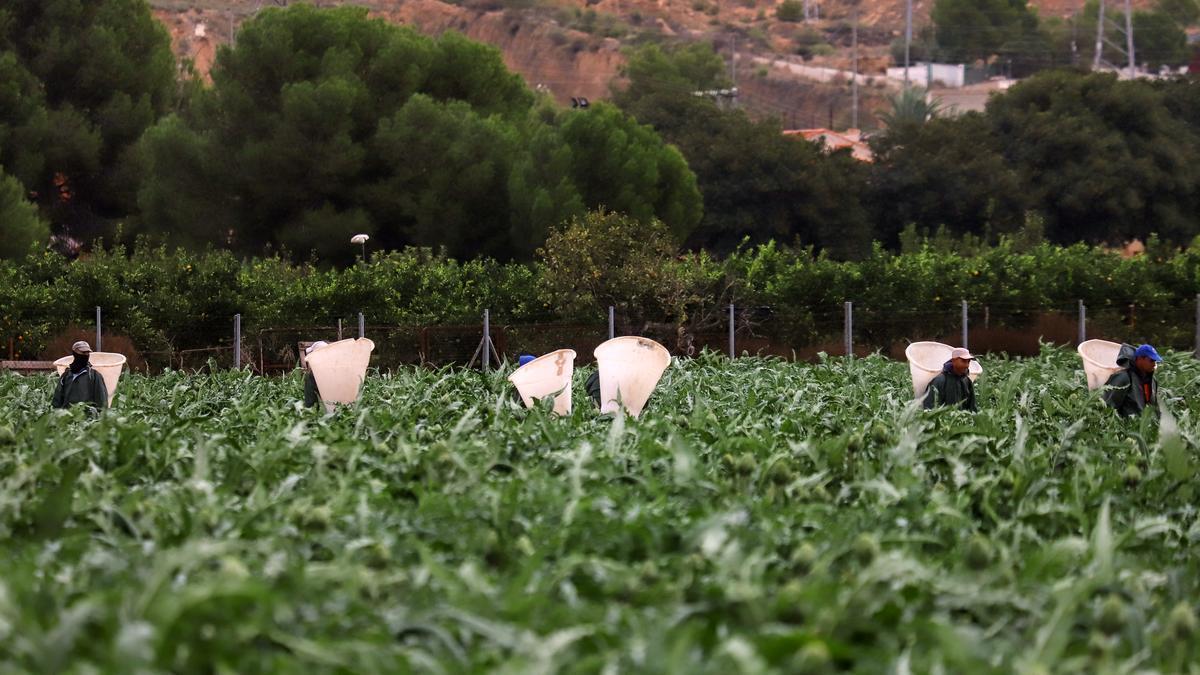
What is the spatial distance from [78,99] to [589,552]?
4448cm

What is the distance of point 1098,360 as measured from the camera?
16453mm

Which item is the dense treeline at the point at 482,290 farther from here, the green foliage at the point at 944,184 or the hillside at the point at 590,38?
the hillside at the point at 590,38

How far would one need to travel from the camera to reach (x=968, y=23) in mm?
122312

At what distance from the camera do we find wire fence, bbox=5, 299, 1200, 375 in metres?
28.2

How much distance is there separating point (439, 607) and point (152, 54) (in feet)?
151

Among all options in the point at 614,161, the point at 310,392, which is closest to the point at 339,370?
the point at 310,392

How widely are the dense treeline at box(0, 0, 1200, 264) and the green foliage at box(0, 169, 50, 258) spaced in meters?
0.04

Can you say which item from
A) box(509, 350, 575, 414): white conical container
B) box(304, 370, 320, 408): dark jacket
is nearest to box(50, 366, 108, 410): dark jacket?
box(304, 370, 320, 408): dark jacket

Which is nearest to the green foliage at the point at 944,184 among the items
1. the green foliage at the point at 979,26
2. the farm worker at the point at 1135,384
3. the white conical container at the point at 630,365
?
the farm worker at the point at 1135,384

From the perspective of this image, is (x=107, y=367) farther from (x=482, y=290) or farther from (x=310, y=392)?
(x=482, y=290)

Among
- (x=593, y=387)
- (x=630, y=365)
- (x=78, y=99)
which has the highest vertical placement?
(x=630, y=365)

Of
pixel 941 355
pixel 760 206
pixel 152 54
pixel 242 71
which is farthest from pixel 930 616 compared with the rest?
pixel 760 206

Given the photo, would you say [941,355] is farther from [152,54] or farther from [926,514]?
[152,54]

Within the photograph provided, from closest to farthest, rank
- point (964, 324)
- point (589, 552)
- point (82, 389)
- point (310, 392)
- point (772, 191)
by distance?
1. point (589, 552)
2. point (82, 389)
3. point (310, 392)
4. point (964, 324)
5. point (772, 191)
